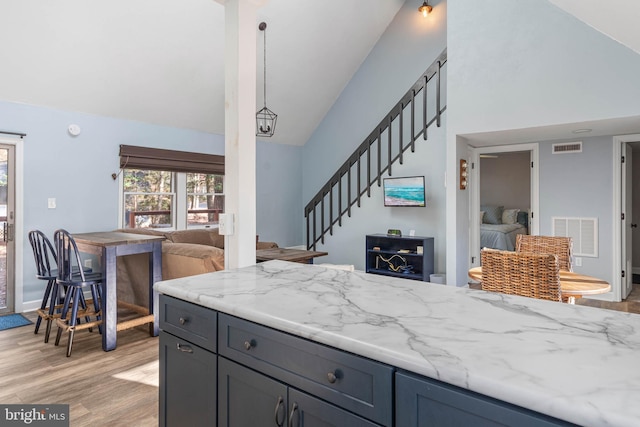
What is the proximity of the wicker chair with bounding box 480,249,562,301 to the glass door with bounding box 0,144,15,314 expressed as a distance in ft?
15.7

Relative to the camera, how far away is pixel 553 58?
163 inches

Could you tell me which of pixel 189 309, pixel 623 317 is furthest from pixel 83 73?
pixel 623 317

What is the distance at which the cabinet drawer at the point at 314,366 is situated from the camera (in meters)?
1.00

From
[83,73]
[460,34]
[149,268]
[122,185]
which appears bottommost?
[149,268]

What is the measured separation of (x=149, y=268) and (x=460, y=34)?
4.40 metres

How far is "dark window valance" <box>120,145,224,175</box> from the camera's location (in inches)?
205

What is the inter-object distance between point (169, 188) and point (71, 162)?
1.45m

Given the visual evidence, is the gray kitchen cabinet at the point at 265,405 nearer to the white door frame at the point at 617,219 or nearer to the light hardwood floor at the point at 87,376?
the light hardwood floor at the point at 87,376

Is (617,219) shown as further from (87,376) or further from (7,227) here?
(7,227)

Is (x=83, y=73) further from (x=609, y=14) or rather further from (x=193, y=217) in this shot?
(x=609, y=14)

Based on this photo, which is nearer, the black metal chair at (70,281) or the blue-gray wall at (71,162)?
the black metal chair at (70,281)

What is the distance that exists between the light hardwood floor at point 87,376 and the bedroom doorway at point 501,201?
15.2 feet

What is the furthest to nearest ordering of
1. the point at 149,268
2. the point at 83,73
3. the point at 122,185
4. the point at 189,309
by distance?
the point at 122,185
the point at 83,73
the point at 149,268
the point at 189,309

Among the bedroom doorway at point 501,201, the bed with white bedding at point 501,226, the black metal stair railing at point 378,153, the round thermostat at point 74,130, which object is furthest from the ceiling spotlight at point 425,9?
the round thermostat at point 74,130
